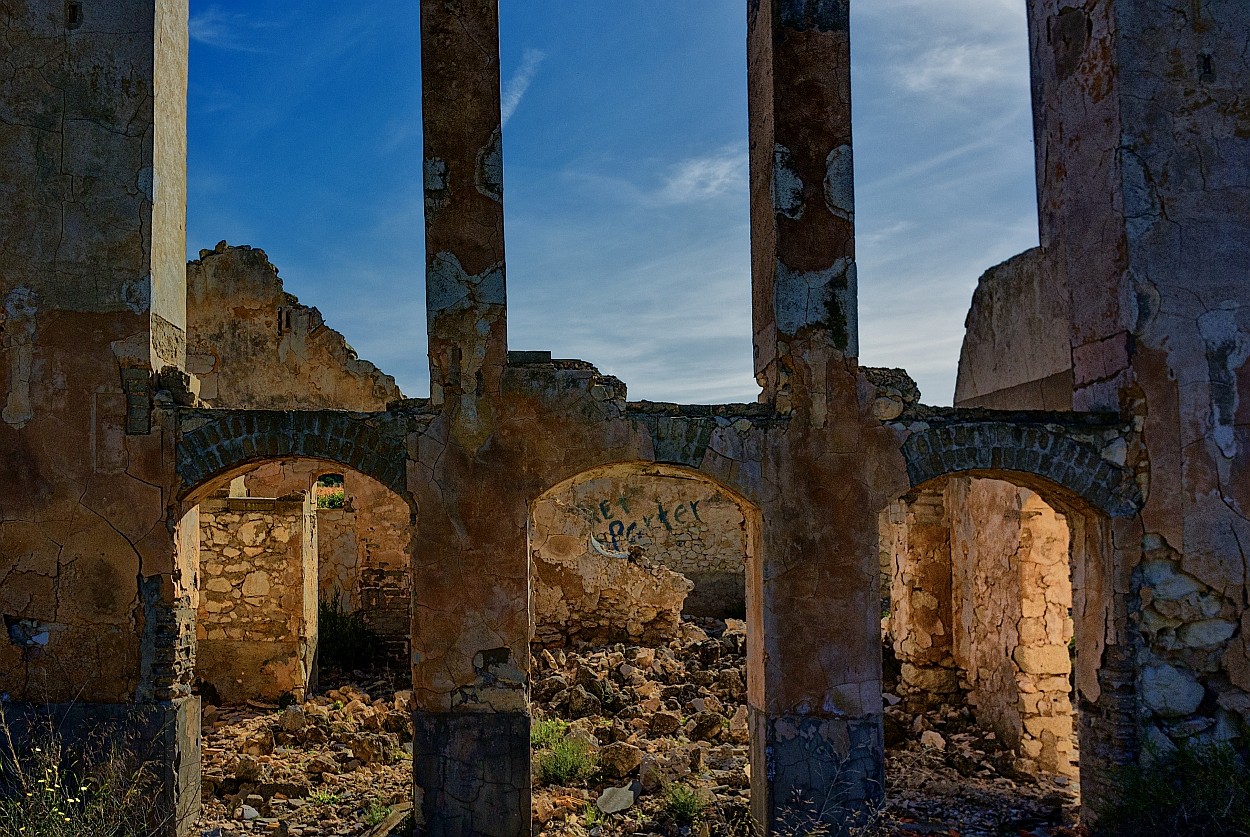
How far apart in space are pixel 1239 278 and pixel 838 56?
10.8ft

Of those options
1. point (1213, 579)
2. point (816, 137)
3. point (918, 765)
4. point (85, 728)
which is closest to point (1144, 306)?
point (1213, 579)

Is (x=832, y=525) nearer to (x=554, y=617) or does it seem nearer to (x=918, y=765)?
(x=918, y=765)

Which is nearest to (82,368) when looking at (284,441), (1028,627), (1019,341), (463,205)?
(284,441)

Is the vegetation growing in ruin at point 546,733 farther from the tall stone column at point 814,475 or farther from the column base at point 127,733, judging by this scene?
the column base at point 127,733

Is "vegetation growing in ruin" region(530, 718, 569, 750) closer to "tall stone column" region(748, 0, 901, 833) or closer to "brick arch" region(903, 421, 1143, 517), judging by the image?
"tall stone column" region(748, 0, 901, 833)

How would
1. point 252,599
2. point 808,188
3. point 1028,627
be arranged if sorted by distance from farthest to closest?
1. point 252,599
2. point 1028,627
3. point 808,188

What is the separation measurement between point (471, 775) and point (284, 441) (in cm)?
256

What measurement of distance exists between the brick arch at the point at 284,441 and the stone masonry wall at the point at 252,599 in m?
3.51

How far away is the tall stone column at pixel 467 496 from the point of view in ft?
20.2

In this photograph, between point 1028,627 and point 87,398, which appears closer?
point 87,398

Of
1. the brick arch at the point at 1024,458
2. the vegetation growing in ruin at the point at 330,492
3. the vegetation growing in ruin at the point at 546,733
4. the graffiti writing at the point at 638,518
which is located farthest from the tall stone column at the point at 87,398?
the graffiti writing at the point at 638,518

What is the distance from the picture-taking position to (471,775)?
6.15 meters

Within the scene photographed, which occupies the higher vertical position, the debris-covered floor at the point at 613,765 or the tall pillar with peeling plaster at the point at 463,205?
the tall pillar with peeling plaster at the point at 463,205

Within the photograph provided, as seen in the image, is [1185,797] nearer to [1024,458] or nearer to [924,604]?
[1024,458]
